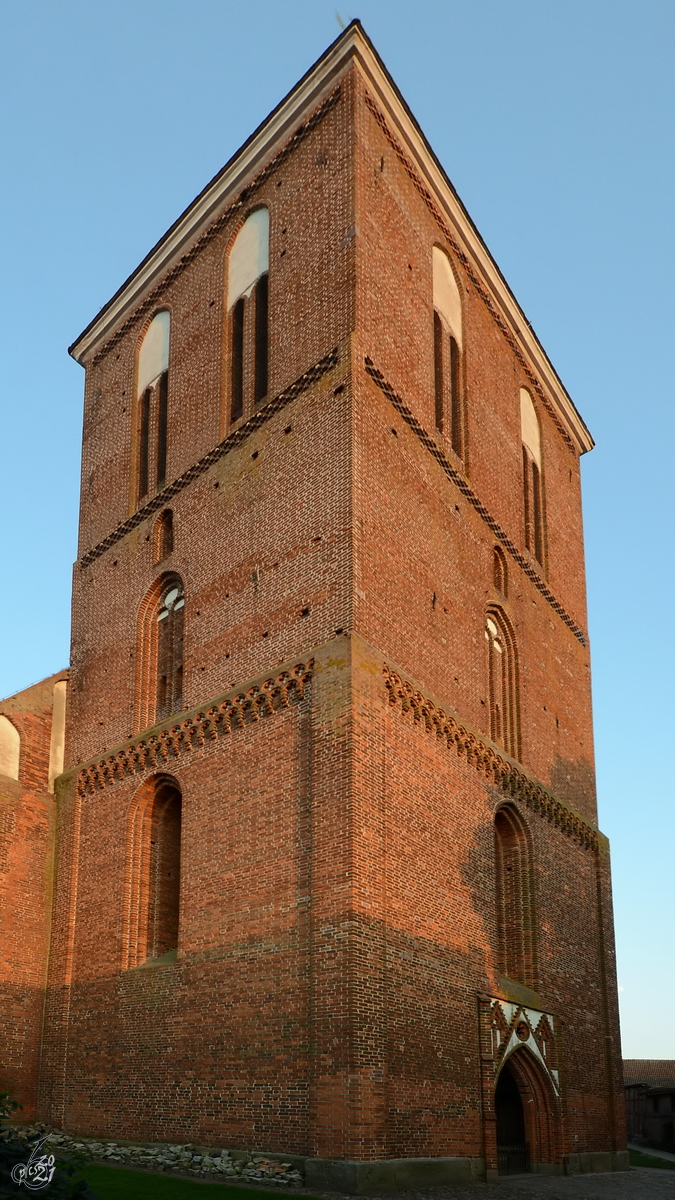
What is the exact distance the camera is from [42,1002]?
61.6 feet

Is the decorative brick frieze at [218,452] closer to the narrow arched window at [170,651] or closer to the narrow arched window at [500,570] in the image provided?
the narrow arched window at [170,651]

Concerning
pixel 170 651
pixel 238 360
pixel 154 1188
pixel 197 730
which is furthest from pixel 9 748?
pixel 154 1188

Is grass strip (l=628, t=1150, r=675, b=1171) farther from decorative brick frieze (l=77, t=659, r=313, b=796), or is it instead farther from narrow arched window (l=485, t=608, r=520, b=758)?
decorative brick frieze (l=77, t=659, r=313, b=796)

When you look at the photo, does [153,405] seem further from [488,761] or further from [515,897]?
[515,897]

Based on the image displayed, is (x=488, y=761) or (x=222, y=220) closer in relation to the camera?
(x=488, y=761)

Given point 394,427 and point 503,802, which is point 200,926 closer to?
point 503,802

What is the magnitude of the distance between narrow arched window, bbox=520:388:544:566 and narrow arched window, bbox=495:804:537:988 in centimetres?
578

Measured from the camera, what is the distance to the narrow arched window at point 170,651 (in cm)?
1919

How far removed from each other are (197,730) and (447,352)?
809 centimetres

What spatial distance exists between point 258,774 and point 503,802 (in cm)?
473

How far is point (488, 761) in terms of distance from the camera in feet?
61.2

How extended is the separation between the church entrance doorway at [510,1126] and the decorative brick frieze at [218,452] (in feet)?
34.3

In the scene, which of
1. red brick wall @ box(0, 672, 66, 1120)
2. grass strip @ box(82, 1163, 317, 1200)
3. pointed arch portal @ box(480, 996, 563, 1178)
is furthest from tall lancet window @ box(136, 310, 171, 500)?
grass strip @ box(82, 1163, 317, 1200)

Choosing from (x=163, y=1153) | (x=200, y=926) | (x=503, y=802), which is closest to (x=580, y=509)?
(x=503, y=802)
